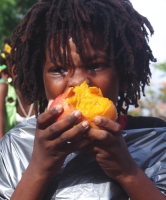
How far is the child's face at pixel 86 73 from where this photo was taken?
8.10ft

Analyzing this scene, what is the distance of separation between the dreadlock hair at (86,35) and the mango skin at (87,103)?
0.25 m

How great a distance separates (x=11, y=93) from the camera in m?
6.29

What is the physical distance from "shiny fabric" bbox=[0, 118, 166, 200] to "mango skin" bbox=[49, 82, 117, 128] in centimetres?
42

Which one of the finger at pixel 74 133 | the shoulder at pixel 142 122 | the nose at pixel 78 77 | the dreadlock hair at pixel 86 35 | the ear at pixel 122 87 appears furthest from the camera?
the shoulder at pixel 142 122

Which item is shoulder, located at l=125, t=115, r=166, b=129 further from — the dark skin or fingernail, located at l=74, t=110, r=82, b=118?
fingernail, located at l=74, t=110, r=82, b=118

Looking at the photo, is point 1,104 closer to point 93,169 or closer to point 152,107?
point 93,169

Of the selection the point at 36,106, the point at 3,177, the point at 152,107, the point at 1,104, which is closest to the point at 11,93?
the point at 1,104

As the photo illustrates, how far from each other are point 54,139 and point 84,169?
19.1 inches

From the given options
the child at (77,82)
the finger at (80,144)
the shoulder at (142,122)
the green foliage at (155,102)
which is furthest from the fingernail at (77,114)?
the green foliage at (155,102)

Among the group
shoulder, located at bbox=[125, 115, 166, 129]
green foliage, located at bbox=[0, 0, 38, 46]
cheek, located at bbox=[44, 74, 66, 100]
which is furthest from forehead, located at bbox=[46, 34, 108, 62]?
green foliage, located at bbox=[0, 0, 38, 46]

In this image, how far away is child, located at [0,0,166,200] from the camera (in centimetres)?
216

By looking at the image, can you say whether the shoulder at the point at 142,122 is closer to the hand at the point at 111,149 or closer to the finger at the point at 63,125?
the hand at the point at 111,149

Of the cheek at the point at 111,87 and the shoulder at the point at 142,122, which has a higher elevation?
the cheek at the point at 111,87

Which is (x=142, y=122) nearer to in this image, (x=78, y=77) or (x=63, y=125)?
(x=78, y=77)
